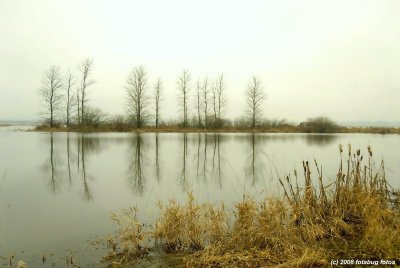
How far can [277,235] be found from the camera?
4.07 meters

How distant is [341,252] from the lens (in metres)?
3.83

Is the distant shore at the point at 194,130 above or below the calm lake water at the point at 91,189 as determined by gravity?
above

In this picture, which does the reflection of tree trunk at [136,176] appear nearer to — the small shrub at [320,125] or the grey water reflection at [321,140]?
the grey water reflection at [321,140]

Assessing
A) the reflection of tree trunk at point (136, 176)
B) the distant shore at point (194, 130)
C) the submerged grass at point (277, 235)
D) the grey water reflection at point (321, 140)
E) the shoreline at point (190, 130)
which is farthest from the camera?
the distant shore at point (194, 130)

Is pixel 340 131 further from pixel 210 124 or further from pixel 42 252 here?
pixel 42 252

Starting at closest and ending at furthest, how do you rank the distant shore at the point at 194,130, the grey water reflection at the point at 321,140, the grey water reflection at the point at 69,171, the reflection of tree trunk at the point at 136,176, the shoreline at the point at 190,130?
the reflection of tree trunk at the point at 136,176 < the grey water reflection at the point at 69,171 < the grey water reflection at the point at 321,140 < the shoreline at the point at 190,130 < the distant shore at the point at 194,130

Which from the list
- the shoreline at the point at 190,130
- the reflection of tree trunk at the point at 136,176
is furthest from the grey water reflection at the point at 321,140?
the reflection of tree trunk at the point at 136,176

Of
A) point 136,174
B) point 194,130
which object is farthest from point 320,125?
point 136,174

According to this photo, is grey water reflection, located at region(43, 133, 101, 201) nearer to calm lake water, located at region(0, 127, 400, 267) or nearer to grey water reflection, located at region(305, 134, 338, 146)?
calm lake water, located at region(0, 127, 400, 267)

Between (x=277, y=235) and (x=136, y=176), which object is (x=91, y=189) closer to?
(x=136, y=176)

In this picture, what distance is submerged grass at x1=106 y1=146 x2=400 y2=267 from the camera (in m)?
3.60

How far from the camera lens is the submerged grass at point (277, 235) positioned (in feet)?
11.8

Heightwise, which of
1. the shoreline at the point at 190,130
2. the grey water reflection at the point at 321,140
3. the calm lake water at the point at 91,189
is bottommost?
the calm lake water at the point at 91,189

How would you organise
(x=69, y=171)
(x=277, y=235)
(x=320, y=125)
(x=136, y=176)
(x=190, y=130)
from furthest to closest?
(x=320, y=125) < (x=190, y=130) < (x=69, y=171) < (x=136, y=176) < (x=277, y=235)
